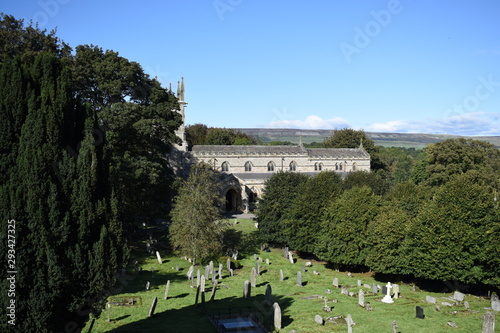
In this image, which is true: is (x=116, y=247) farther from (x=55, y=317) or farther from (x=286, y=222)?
(x=286, y=222)

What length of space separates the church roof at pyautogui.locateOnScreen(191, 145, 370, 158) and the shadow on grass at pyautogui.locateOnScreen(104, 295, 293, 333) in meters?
35.3

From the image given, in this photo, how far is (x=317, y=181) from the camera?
3203 centimetres

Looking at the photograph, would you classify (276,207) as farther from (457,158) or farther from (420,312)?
(457,158)

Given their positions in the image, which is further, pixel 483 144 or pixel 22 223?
pixel 483 144

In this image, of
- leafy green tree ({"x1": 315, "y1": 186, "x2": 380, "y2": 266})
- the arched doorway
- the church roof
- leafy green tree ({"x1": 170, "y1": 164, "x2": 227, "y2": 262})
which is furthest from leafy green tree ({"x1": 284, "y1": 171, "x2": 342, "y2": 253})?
the church roof

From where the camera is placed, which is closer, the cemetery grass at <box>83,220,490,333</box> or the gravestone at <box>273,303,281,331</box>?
the gravestone at <box>273,303,281,331</box>

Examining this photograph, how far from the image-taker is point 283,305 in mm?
19359

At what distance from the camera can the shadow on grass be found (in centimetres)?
1559

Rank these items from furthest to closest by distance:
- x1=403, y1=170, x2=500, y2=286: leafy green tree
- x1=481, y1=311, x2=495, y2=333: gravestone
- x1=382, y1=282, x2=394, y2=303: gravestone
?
x1=403, y1=170, x2=500, y2=286: leafy green tree
x1=382, y1=282, x2=394, y2=303: gravestone
x1=481, y1=311, x2=495, y2=333: gravestone

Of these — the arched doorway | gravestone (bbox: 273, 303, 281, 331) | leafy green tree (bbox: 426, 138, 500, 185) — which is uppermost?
leafy green tree (bbox: 426, 138, 500, 185)

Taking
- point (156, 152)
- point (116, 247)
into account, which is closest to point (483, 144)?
point (156, 152)

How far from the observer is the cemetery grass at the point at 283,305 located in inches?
637

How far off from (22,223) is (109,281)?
298 cm

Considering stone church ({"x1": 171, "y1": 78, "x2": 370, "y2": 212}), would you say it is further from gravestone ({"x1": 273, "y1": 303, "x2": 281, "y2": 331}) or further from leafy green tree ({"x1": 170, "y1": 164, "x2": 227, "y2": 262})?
gravestone ({"x1": 273, "y1": 303, "x2": 281, "y2": 331})
